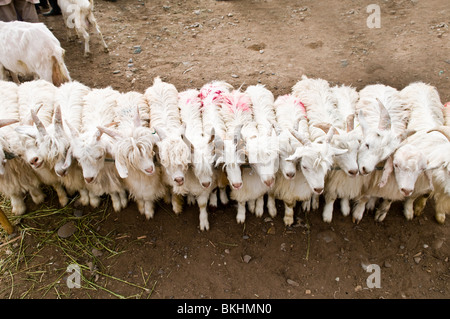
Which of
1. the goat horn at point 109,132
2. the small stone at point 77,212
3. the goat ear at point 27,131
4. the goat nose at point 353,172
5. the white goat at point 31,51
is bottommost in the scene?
the small stone at point 77,212

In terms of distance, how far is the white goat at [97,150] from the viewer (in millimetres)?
3689

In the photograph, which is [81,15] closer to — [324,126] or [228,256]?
[324,126]

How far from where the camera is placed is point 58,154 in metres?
3.75

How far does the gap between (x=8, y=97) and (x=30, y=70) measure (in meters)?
1.48

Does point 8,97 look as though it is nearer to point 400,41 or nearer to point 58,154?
point 58,154

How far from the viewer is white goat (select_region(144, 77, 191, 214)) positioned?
3.53 meters

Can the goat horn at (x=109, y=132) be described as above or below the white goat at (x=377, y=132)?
above

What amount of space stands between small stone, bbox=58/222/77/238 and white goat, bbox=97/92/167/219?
36.4 inches

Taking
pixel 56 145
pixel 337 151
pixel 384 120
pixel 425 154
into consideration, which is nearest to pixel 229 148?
pixel 337 151

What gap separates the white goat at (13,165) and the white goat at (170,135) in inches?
66.8

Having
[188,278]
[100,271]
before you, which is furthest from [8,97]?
[188,278]

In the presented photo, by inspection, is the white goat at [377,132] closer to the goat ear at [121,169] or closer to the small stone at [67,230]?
the goat ear at [121,169]

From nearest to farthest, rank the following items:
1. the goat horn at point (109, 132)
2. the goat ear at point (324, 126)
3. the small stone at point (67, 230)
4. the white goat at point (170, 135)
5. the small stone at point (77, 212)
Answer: the white goat at point (170, 135) → the goat horn at point (109, 132) → the goat ear at point (324, 126) → the small stone at point (67, 230) → the small stone at point (77, 212)

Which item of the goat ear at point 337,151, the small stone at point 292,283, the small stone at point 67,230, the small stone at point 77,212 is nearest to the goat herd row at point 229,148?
the goat ear at point 337,151
